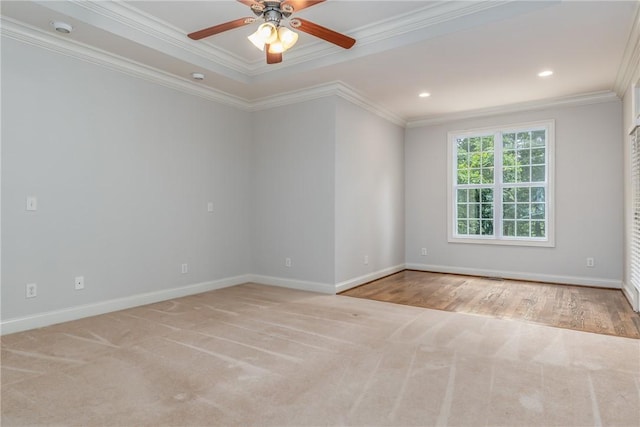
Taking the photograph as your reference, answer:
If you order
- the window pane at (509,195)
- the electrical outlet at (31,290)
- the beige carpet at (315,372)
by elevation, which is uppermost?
the window pane at (509,195)

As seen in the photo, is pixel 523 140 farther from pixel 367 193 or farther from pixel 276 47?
pixel 276 47

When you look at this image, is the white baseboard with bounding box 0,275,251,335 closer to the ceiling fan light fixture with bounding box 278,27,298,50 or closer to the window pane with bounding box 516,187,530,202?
the ceiling fan light fixture with bounding box 278,27,298,50

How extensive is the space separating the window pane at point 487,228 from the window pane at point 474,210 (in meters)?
0.17

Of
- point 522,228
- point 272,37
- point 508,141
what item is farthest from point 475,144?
point 272,37

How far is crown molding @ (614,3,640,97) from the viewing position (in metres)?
3.25

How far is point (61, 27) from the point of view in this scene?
10.6ft

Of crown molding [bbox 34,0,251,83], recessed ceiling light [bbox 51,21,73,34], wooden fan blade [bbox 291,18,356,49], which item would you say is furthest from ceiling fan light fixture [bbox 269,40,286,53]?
recessed ceiling light [bbox 51,21,73,34]

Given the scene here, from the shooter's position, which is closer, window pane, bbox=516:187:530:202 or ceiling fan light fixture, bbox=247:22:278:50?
ceiling fan light fixture, bbox=247:22:278:50

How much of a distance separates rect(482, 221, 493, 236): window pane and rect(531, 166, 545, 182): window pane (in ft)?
3.03

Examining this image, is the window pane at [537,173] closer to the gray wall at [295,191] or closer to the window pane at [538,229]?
the window pane at [538,229]

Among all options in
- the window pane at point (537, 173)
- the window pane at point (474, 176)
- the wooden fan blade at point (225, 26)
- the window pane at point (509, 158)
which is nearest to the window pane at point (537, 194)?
the window pane at point (537, 173)

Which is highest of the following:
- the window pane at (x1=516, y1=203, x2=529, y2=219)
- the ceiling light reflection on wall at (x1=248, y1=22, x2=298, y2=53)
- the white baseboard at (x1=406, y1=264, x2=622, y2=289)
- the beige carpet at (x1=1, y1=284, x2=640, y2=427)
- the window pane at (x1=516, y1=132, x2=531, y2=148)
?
the ceiling light reflection on wall at (x1=248, y1=22, x2=298, y2=53)

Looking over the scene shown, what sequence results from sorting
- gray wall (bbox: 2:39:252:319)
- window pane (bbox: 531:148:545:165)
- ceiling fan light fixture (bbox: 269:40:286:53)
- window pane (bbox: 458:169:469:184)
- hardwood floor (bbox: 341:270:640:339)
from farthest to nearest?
window pane (bbox: 458:169:469:184), window pane (bbox: 531:148:545:165), hardwood floor (bbox: 341:270:640:339), gray wall (bbox: 2:39:252:319), ceiling fan light fixture (bbox: 269:40:286:53)

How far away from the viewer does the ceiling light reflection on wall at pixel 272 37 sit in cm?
271
